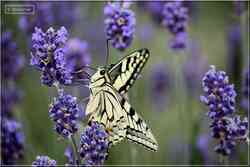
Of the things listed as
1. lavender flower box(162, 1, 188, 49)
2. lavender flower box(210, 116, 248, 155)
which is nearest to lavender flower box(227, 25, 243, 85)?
lavender flower box(162, 1, 188, 49)

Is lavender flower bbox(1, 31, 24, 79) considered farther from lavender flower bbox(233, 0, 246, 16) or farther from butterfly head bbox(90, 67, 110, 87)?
lavender flower bbox(233, 0, 246, 16)

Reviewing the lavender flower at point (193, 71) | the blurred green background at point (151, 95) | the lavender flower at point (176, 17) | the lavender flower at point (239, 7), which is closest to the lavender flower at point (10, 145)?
the blurred green background at point (151, 95)

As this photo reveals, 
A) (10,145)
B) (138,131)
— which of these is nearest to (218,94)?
(138,131)

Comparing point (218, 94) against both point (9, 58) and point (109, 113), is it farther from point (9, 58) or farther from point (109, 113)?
point (9, 58)

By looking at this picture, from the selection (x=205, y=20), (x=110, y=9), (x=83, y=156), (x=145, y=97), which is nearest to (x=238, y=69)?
(x=145, y=97)

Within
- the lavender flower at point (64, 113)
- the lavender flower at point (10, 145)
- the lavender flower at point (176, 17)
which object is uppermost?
the lavender flower at point (176, 17)

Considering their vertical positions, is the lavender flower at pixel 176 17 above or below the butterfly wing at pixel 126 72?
above

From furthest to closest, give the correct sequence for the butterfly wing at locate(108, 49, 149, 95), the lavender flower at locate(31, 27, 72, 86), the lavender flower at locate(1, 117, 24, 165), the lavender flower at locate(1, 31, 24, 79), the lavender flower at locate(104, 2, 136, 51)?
1. the lavender flower at locate(1, 31, 24, 79)
2. the lavender flower at locate(1, 117, 24, 165)
3. the lavender flower at locate(104, 2, 136, 51)
4. the butterfly wing at locate(108, 49, 149, 95)
5. the lavender flower at locate(31, 27, 72, 86)

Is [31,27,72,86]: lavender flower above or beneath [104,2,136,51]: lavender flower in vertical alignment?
beneath

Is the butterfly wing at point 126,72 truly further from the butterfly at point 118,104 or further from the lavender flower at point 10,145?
the lavender flower at point 10,145
